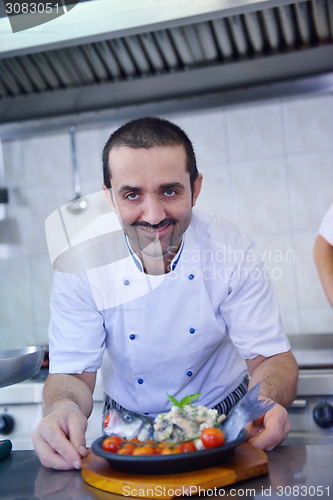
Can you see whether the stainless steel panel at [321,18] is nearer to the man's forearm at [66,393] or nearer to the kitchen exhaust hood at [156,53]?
the kitchen exhaust hood at [156,53]

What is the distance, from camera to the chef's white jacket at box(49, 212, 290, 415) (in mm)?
1148

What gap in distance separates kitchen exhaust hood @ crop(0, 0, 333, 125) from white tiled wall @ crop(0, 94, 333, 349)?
0.14 m

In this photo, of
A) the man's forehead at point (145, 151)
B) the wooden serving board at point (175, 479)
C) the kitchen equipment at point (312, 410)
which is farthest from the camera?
the kitchen equipment at point (312, 410)

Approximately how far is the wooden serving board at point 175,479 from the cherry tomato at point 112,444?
3cm

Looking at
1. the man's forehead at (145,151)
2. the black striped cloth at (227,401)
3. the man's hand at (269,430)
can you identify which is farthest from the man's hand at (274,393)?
the man's forehead at (145,151)

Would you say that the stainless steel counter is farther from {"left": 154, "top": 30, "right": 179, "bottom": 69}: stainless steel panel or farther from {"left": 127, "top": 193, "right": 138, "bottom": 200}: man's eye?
{"left": 154, "top": 30, "right": 179, "bottom": 69}: stainless steel panel

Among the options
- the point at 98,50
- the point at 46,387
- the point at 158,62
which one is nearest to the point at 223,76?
the point at 158,62

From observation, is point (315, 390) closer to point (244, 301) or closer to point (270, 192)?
point (244, 301)

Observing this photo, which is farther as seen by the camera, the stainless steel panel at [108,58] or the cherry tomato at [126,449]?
the stainless steel panel at [108,58]

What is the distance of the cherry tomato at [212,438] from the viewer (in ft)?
2.13

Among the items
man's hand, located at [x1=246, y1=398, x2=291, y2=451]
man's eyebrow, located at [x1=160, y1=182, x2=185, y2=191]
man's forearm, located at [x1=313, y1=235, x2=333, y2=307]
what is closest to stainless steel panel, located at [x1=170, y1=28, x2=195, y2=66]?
man's eyebrow, located at [x1=160, y1=182, x2=185, y2=191]

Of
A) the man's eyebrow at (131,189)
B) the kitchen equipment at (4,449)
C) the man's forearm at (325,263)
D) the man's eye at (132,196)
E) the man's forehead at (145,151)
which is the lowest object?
the kitchen equipment at (4,449)

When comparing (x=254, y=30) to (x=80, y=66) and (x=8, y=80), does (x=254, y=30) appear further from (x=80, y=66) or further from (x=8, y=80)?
(x=8, y=80)

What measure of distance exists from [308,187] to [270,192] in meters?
0.16
